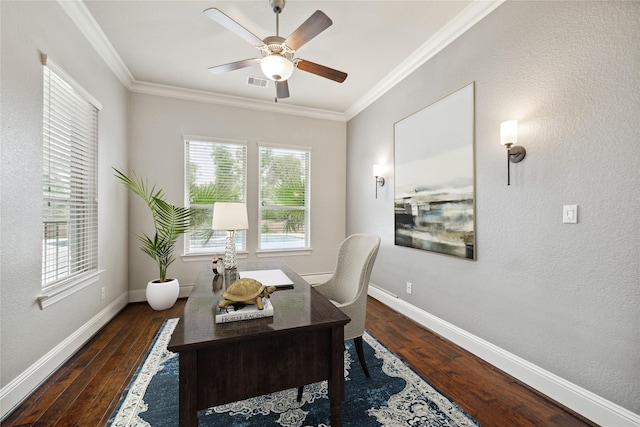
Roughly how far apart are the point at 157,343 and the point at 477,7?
3.93 m

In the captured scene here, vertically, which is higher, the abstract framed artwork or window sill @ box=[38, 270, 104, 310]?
the abstract framed artwork

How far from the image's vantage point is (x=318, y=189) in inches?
175

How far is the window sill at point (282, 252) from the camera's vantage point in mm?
4121

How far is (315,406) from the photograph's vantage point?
1.67 meters

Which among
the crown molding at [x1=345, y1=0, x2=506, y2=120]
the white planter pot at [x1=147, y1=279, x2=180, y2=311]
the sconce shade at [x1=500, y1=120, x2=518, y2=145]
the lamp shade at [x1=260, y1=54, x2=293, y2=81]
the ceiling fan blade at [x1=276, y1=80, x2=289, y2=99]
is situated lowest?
the white planter pot at [x1=147, y1=279, x2=180, y2=311]

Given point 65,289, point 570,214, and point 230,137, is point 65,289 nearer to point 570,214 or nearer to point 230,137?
point 230,137

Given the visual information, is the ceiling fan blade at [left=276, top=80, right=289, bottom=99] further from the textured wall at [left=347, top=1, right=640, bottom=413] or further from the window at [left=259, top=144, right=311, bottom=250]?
the window at [left=259, top=144, right=311, bottom=250]

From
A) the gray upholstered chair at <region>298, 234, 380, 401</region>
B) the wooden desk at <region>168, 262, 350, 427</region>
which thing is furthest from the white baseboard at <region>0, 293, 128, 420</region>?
the gray upholstered chair at <region>298, 234, 380, 401</region>

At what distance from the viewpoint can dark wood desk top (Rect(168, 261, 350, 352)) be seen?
1073 mm

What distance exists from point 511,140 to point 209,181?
3.51m

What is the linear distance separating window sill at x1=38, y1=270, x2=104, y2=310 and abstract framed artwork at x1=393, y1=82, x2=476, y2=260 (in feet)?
10.3

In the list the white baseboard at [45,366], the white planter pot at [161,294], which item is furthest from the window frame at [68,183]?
the white planter pot at [161,294]

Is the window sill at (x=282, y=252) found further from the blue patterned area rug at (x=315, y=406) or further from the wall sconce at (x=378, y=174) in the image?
the blue patterned area rug at (x=315, y=406)

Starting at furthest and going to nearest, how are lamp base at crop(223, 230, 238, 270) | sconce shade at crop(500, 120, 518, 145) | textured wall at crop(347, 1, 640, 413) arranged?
lamp base at crop(223, 230, 238, 270)
sconce shade at crop(500, 120, 518, 145)
textured wall at crop(347, 1, 640, 413)
